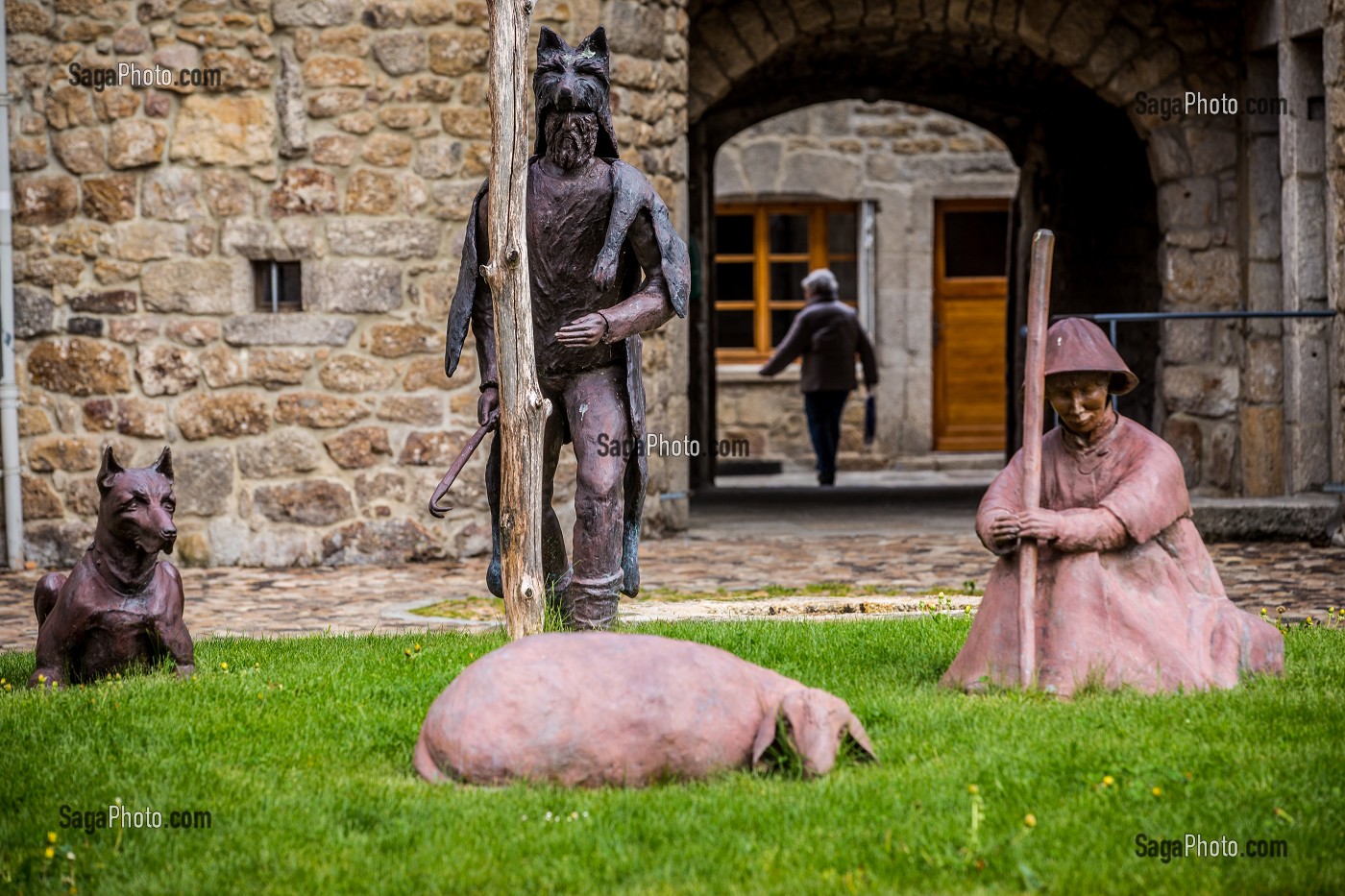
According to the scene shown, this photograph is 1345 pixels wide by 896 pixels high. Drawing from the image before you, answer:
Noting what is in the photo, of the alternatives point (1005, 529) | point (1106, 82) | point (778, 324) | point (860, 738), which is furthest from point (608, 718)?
point (778, 324)

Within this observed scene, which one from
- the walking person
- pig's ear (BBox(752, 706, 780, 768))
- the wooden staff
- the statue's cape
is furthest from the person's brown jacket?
pig's ear (BBox(752, 706, 780, 768))

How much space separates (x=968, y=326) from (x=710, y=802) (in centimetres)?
1628

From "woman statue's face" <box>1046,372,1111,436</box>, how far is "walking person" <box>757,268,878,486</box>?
9811 mm

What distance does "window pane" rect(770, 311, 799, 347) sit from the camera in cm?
1977

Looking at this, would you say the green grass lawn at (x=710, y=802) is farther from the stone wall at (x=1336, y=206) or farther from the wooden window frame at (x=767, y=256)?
the wooden window frame at (x=767, y=256)

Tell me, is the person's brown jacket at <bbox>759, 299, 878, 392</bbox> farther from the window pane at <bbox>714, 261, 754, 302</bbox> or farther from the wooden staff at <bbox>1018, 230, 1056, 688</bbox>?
the wooden staff at <bbox>1018, 230, 1056, 688</bbox>

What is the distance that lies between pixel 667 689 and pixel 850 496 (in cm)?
1017

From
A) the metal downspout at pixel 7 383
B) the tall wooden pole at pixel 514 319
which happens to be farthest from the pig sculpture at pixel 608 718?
the metal downspout at pixel 7 383

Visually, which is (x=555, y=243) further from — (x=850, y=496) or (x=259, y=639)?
(x=850, y=496)

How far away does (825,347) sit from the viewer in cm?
1523

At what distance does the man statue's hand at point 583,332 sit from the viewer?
18.3 feet

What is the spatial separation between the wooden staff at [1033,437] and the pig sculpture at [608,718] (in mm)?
974

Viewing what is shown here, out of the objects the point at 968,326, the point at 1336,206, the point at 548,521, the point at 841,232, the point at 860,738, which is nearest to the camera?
the point at 860,738

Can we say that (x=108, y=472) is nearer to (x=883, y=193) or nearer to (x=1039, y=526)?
(x=1039, y=526)
